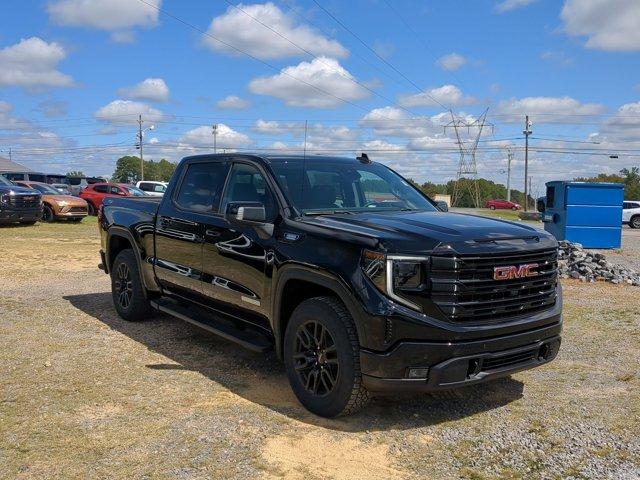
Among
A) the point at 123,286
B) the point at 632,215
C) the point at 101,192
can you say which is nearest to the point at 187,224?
the point at 123,286

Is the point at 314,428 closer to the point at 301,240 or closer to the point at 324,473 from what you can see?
the point at 324,473

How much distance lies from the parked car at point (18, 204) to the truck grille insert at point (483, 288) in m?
18.3

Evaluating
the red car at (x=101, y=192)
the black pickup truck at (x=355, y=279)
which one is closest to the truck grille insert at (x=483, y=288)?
the black pickup truck at (x=355, y=279)

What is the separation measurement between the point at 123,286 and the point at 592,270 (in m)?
8.25

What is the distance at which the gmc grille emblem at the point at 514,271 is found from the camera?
4.00m

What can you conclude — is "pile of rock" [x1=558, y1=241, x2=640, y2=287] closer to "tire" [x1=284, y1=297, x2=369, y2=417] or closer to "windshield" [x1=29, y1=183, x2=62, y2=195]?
"tire" [x1=284, y1=297, x2=369, y2=417]

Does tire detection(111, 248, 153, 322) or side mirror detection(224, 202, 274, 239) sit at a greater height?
side mirror detection(224, 202, 274, 239)

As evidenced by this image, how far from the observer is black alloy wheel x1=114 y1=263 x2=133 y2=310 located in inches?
279

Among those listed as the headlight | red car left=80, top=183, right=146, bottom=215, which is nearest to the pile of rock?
the headlight

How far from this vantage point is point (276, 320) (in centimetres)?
459

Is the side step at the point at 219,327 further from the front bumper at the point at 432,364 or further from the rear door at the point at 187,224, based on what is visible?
the front bumper at the point at 432,364

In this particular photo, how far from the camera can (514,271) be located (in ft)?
13.4

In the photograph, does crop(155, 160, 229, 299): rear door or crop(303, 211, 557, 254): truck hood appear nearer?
crop(303, 211, 557, 254): truck hood

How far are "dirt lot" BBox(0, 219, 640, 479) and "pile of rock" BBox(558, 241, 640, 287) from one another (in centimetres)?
440
